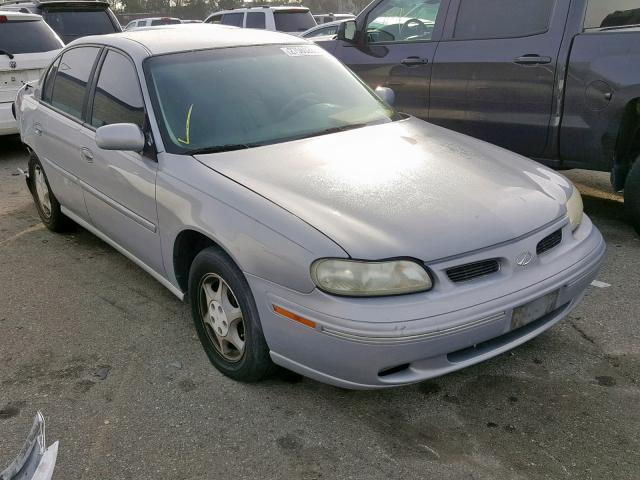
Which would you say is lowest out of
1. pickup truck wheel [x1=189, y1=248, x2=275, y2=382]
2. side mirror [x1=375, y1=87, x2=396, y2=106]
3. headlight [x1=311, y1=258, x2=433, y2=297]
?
pickup truck wheel [x1=189, y1=248, x2=275, y2=382]

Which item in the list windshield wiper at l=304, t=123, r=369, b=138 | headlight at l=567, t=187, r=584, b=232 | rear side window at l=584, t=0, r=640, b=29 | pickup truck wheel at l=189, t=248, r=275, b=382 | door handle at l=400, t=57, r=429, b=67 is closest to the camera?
pickup truck wheel at l=189, t=248, r=275, b=382

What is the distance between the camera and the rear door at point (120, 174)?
340cm

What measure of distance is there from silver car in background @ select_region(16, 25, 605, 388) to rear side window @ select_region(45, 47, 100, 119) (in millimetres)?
34

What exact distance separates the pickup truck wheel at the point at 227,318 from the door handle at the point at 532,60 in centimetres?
304

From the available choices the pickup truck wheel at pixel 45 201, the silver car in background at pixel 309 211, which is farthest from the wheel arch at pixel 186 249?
the pickup truck wheel at pixel 45 201

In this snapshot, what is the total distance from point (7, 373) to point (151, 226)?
1.01 m

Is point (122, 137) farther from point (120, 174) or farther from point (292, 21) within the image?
point (292, 21)

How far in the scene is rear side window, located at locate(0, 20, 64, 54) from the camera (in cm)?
736

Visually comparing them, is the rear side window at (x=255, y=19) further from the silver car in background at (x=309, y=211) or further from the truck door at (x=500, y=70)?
the silver car in background at (x=309, y=211)

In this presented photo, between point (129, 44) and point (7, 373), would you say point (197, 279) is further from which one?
point (129, 44)

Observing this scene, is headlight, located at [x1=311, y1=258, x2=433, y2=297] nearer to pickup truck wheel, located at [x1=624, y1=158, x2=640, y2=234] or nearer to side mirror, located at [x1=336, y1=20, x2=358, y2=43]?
pickup truck wheel, located at [x1=624, y1=158, x2=640, y2=234]

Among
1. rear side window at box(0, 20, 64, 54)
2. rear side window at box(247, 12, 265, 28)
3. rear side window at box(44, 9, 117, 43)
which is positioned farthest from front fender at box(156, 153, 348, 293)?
rear side window at box(247, 12, 265, 28)

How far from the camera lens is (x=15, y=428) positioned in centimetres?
281

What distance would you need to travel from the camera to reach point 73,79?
173 inches
